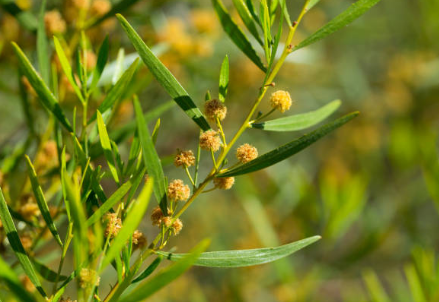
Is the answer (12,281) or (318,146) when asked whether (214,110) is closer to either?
(12,281)

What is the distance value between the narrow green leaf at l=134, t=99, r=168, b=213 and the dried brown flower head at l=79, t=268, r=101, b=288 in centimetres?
9

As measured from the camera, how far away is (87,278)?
379 mm

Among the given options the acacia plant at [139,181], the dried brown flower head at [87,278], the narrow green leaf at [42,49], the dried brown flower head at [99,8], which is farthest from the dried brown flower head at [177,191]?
the dried brown flower head at [99,8]

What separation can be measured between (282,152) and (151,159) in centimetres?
12

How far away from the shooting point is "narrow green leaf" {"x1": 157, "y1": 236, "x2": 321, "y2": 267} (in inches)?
17.0

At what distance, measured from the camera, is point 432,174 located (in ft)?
2.68

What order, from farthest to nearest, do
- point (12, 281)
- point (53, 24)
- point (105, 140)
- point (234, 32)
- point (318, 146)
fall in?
point (318, 146)
point (53, 24)
point (234, 32)
point (105, 140)
point (12, 281)

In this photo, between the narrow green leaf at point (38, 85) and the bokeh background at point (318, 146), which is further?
the bokeh background at point (318, 146)

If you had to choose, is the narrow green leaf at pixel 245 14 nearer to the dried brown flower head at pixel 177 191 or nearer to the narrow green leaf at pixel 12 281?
the dried brown flower head at pixel 177 191

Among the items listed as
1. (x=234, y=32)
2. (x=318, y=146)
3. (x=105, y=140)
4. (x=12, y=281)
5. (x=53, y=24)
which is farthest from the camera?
(x=318, y=146)

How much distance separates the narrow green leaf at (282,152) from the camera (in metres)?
0.44

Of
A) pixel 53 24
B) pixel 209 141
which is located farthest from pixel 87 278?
pixel 53 24

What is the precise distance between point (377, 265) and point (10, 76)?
49.9 inches

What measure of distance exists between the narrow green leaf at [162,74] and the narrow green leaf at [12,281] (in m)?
0.21
